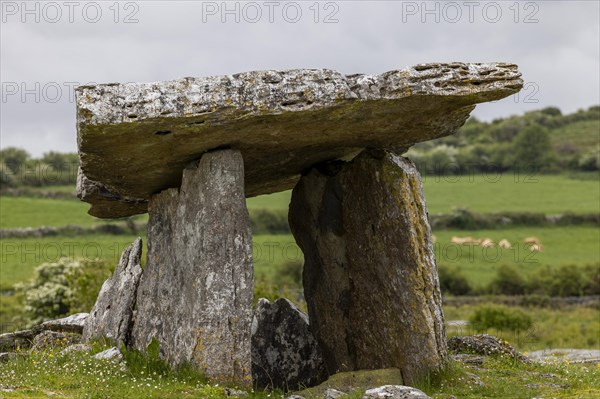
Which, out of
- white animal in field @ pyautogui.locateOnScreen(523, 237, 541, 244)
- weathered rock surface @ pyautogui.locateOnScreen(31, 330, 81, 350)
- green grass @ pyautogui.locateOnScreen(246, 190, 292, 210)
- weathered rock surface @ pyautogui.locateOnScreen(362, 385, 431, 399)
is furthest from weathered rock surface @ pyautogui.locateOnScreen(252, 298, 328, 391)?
white animal in field @ pyautogui.locateOnScreen(523, 237, 541, 244)

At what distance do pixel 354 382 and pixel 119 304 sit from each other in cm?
453

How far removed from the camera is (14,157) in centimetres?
8681

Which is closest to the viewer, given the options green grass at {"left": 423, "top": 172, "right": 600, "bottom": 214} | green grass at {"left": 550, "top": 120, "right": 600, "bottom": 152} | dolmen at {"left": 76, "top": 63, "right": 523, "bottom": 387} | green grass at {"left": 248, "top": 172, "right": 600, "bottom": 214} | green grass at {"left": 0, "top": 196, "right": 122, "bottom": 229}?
dolmen at {"left": 76, "top": 63, "right": 523, "bottom": 387}

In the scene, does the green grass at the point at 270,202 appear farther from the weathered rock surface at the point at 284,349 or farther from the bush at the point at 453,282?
the weathered rock surface at the point at 284,349

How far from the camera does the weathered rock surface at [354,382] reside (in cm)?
1422

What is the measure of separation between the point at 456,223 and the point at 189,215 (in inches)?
1992

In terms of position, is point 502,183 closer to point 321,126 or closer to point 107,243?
point 107,243

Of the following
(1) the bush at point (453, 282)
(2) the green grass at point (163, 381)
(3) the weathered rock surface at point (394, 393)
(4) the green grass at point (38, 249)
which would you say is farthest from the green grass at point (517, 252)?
(3) the weathered rock surface at point (394, 393)

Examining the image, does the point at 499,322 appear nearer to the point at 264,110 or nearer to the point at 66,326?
the point at 66,326

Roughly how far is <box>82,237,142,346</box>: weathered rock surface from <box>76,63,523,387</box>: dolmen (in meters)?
0.04

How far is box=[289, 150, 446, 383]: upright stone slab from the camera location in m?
15.6

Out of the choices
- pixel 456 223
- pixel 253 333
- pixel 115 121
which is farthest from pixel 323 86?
pixel 456 223

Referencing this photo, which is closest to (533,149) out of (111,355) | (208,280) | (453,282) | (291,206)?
(453,282)

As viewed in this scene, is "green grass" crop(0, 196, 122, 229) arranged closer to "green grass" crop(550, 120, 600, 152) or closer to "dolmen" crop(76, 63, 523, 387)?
"dolmen" crop(76, 63, 523, 387)
